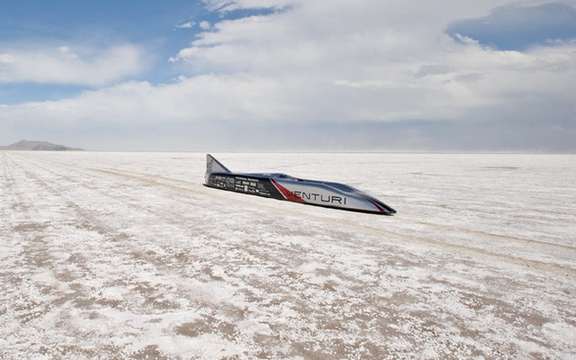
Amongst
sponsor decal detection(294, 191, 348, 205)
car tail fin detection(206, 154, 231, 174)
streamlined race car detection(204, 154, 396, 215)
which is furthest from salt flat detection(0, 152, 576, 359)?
car tail fin detection(206, 154, 231, 174)

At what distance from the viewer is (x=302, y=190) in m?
9.02

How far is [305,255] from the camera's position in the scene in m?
4.40

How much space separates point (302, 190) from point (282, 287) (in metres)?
5.77

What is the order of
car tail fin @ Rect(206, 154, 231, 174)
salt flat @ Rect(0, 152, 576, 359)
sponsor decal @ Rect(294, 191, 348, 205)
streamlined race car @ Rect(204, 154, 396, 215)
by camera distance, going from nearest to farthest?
salt flat @ Rect(0, 152, 576, 359) → streamlined race car @ Rect(204, 154, 396, 215) → sponsor decal @ Rect(294, 191, 348, 205) → car tail fin @ Rect(206, 154, 231, 174)

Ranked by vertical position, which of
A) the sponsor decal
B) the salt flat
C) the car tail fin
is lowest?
the salt flat

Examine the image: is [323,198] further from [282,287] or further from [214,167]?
[214,167]

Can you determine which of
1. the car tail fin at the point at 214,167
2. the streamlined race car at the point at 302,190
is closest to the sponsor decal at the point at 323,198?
the streamlined race car at the point at 302,190

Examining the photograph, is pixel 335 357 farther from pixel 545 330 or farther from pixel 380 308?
pixel 545 330

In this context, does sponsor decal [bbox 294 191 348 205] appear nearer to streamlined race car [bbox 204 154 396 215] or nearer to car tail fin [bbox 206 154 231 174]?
streamlined race car [bbox 204 154 396 215]

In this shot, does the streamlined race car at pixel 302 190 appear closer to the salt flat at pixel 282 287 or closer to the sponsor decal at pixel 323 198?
the sponsor decal at pixel 323 198

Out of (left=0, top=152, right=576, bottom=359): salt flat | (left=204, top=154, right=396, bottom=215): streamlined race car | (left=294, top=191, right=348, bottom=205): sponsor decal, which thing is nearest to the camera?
(left=0, top=152, right=576, bottom=359): salt flat

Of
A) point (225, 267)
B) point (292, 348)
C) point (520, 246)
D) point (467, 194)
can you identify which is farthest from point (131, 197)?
point (467, 194)

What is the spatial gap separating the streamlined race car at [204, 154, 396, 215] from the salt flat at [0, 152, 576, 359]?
984 millimetres

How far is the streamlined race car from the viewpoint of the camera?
7.77 meters
